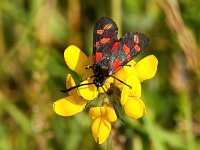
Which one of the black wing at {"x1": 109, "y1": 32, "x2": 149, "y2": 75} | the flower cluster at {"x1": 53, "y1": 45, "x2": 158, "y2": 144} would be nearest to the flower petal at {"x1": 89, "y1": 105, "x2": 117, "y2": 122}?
the flower cluster at {"x1": 53, "y1": 45, "x2": 158, "y2": 144}

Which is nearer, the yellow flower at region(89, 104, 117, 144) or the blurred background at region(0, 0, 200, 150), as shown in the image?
the yellow flower at region(89, 104, 117, 144)

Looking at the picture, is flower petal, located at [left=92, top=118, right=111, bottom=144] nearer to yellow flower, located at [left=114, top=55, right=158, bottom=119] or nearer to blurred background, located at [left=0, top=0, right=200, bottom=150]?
yellow flower, located at [left=114, top=55, right=158, bottom=119]

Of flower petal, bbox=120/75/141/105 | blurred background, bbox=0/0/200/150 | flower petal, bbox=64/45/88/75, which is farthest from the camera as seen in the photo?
blurred background, bbox=0/0/200/150

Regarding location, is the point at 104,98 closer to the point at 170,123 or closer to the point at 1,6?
the point at 170,123

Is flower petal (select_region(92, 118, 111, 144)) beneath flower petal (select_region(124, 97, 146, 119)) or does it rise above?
beneath

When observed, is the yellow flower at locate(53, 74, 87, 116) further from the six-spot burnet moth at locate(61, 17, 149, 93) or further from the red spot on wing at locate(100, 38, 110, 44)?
the red spot on wing at locate(100, 38, 110, 44)

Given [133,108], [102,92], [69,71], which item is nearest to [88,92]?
[102,92]

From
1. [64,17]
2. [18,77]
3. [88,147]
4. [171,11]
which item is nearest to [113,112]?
[171,11]

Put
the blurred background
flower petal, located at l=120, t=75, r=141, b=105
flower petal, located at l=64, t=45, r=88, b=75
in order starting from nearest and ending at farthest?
flower petal, located at l=120, t=75, r=141, b=105
flower petal, located at l=64, t=45, r=88, b=75
the blurred background

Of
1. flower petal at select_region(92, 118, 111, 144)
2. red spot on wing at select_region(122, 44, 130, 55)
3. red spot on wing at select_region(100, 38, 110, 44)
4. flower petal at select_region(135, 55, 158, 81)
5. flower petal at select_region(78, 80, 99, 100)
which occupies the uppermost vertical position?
red spot on wing at select_region(100, 38, 110, 44)
